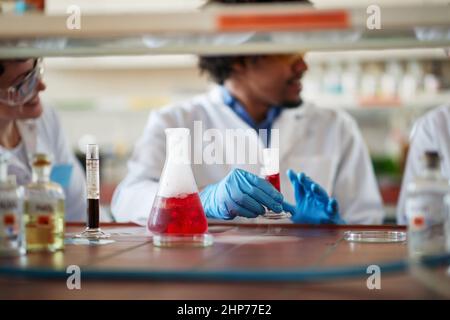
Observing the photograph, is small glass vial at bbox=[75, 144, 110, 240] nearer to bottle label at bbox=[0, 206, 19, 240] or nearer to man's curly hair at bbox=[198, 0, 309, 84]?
bottle label at bbox=[0, 206, 19, 240]

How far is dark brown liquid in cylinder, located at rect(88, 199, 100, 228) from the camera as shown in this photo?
1.34 metres

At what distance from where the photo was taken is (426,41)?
43.8 inches

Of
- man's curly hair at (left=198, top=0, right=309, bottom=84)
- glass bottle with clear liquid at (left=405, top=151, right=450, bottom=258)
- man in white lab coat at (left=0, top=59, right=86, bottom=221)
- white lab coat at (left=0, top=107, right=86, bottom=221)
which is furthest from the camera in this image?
man's curly hair at (left=198, top=0, right=309, bottom=84)

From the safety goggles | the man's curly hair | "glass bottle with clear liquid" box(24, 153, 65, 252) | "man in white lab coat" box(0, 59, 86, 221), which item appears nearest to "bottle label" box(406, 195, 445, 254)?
"glass bottle with clear liquid" box(24, 153, 65, 252)

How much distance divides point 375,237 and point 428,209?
1.06 ft

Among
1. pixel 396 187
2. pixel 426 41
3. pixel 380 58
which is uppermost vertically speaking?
pixel 380 58

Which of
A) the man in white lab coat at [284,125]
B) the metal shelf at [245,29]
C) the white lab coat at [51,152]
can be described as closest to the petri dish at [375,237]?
the metal shelf at [245,29]

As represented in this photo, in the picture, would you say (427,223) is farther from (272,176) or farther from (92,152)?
(92,152)

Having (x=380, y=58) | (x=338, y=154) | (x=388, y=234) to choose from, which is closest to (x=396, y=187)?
(x=380, y=58)

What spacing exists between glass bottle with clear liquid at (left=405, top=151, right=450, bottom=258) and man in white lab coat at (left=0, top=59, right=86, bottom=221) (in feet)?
3.27

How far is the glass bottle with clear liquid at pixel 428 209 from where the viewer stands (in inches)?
37.6

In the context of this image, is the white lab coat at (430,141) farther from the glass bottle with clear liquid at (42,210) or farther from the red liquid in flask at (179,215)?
the glass bottle with clear liquid at (42,210)
